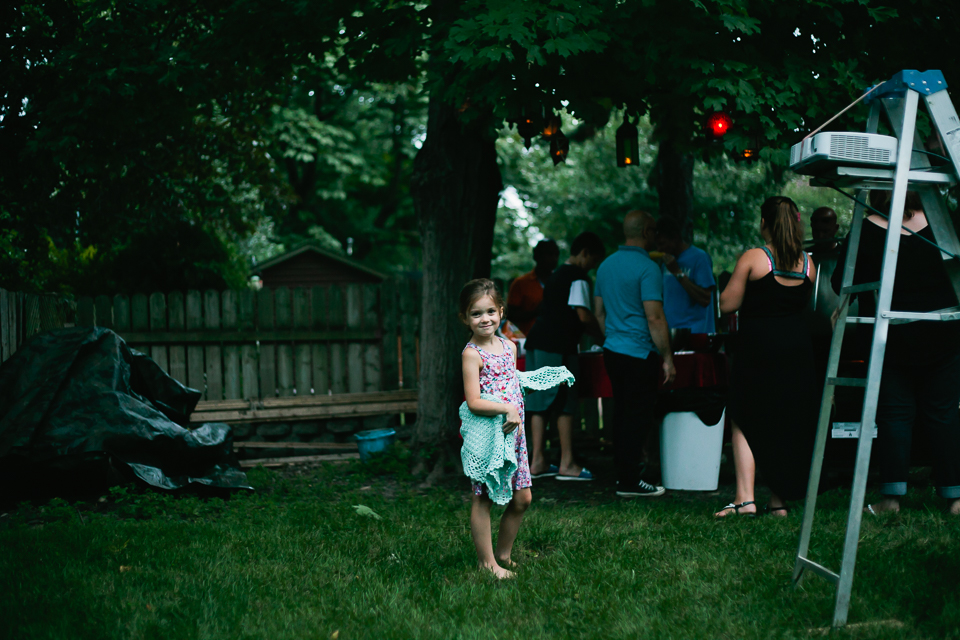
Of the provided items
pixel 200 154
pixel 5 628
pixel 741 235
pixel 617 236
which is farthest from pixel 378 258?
pixel 5 628

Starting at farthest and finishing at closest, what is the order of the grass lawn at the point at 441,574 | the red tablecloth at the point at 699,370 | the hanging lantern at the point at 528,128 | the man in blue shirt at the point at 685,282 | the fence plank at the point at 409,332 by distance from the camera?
the fence plank at the point at 409,332, the hanging lantern at the point at 528,128, the man in blue shirt at the point at 685,282, the red tablecloth at the point at 699,370, the grass lawn at the point at 441,574

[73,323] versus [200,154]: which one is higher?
[200,154]

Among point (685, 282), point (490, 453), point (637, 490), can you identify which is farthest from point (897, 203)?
point (685, 282)

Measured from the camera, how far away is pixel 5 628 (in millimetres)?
3516

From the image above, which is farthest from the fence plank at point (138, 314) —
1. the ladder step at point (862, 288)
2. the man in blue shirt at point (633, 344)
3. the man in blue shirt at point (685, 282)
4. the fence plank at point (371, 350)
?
the ladder step at point (862, 288)

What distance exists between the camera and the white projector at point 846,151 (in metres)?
3.19

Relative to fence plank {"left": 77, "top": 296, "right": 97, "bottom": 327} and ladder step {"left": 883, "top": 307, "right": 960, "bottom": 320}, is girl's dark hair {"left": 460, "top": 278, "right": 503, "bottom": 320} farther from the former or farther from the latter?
fence plank {"left": 77, "top": 296, "right": 97, "bottom": 327}

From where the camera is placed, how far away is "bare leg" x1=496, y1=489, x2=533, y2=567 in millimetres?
4203

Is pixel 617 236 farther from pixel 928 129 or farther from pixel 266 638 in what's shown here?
pixel 266 638

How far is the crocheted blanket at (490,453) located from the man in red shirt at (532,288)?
4307mm

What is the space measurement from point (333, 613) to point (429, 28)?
497cm

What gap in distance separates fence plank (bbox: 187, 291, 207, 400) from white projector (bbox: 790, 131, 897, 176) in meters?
7.90

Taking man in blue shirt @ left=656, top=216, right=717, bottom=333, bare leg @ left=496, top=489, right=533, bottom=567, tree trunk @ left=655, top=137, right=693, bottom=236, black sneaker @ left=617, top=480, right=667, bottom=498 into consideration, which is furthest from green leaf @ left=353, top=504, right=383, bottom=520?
tree trunk @ left=655, top=137, right=693, bottom=236

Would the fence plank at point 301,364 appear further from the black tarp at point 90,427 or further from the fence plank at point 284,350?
the black tarp at point 90,427
